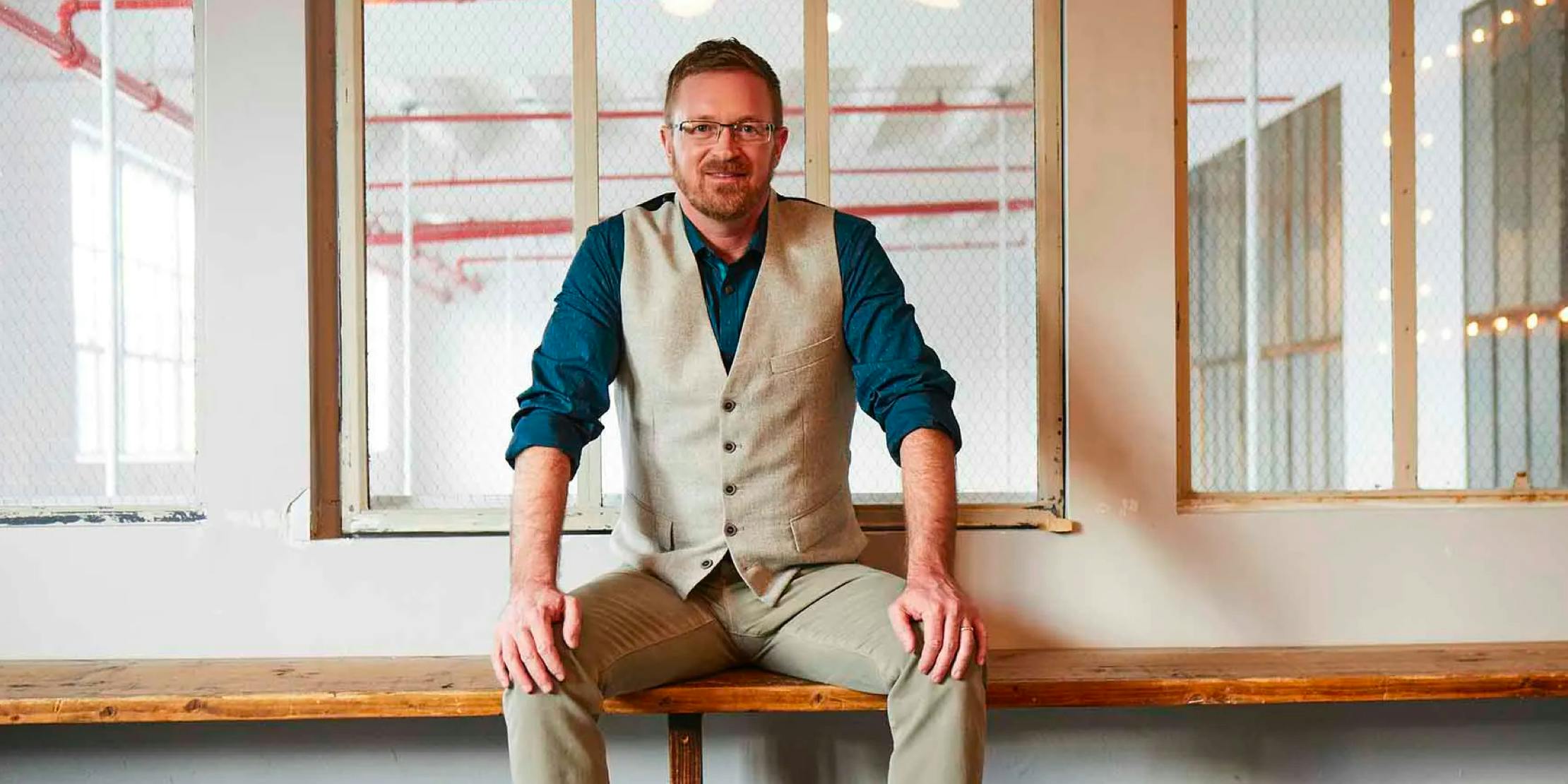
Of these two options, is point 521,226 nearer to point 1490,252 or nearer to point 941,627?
point 941,627

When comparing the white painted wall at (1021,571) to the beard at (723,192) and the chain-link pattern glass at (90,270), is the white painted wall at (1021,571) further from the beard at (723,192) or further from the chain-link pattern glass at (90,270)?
the beard at (723,192)

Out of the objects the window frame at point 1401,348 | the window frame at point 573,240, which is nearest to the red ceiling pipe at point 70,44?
the window frame at point 573,240

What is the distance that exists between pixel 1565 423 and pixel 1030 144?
1265mm

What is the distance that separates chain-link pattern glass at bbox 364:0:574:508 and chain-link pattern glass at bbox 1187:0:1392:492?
133cm

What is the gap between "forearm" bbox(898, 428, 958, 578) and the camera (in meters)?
1.77

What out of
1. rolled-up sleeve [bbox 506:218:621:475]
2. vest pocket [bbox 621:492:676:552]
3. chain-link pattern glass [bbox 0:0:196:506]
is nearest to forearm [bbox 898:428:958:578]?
vest pocket [bbox 621:492:676:552]

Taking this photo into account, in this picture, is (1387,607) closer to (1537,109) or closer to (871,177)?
(1537,109)

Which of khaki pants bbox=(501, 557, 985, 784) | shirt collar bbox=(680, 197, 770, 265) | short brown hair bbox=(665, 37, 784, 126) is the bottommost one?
khaki pants bbox=(501, 557, 985, 784)

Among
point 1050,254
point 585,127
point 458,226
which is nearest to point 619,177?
point 585,127

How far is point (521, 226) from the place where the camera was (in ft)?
7.46

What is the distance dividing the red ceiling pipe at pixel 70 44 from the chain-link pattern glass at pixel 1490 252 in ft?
8.61

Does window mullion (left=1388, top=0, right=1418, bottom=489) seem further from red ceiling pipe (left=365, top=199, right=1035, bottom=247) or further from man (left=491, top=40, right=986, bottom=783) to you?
man (left=491, top=40, right=986, bottom=783)

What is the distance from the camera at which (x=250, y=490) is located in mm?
2215

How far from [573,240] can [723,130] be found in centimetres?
55
